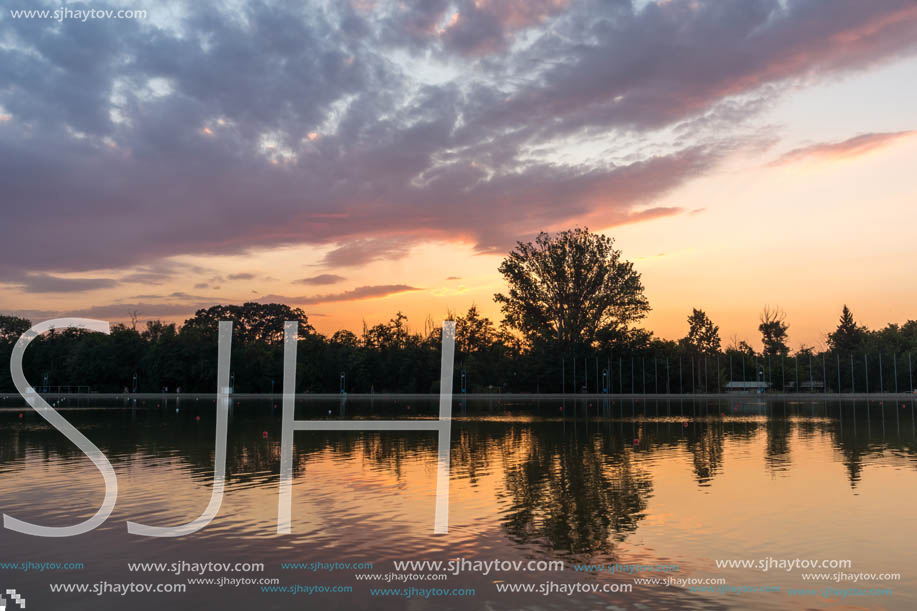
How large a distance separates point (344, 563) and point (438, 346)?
111 meters

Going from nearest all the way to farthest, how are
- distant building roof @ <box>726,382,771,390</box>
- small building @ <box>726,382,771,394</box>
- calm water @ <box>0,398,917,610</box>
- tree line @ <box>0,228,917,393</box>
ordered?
1. calm water @ <box>0,398,917,610</box>
2. tree line @ <box>0,228,917,393</box>
3. small building @ <box>726,382,771,394</box>
4. distant building roof @ <box>726,382,771,390</box>

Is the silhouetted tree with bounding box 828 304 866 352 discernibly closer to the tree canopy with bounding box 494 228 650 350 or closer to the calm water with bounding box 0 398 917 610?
the tree canopy with bounding box 494 228 650 350

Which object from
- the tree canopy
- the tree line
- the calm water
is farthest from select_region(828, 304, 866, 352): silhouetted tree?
the calm water

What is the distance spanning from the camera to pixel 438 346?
400 feet

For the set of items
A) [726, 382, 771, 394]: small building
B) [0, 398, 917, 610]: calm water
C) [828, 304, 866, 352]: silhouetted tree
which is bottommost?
[0, 398, 917, 610]: calm water

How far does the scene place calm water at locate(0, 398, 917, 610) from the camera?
33.4 ft

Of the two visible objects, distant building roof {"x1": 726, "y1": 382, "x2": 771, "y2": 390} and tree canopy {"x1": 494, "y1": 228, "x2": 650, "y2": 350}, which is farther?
distant building roof {"x1": 726, "y1": 382, "x2": 771, "y2": 390}

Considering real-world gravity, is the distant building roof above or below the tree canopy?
below

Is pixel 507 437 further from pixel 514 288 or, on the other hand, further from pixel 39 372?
pixel 39 372

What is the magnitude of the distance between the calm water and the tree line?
72.0 meters

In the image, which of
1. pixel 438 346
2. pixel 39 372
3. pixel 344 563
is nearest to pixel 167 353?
pixel 39 372

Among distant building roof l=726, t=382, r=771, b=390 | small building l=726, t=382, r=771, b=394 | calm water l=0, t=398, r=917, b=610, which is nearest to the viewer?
calm water l=0, t=398, r=917, b=610

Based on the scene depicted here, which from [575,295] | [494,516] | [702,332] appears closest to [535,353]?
[575,295]

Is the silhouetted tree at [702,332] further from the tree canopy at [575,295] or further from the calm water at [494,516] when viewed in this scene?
the calm water at [494,516]
